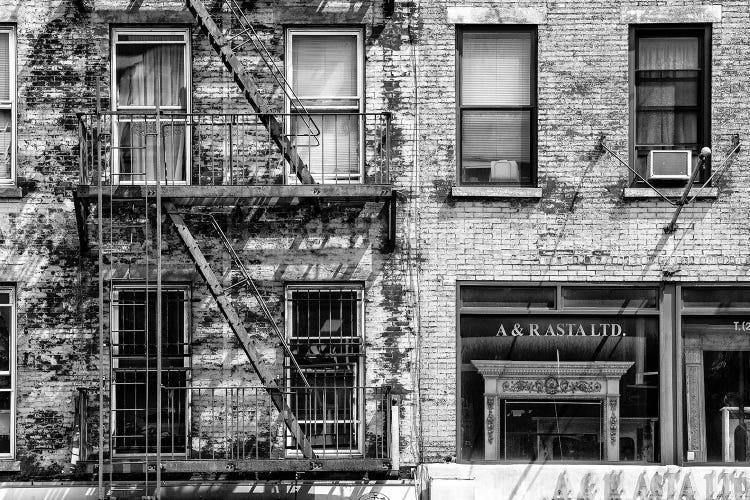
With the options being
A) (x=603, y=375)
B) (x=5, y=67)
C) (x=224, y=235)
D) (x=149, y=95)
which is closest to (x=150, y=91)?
(x=149, y=95)

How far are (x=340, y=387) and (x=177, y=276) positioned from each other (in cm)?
232

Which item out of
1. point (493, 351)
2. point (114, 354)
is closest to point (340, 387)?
point (493, 351)

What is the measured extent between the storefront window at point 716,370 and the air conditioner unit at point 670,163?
1370 millimetres

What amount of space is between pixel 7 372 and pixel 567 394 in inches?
258

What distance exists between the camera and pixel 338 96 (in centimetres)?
1189

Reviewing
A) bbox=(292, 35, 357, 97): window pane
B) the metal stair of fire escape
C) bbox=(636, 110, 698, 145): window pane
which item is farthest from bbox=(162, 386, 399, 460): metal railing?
bbox=(636, 110, 698, 145): window pane

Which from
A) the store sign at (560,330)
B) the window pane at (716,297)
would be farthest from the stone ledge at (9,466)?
the window pane at (716,297)

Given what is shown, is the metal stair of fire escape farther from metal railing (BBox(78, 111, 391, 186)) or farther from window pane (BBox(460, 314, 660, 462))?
window pane (BBox(460, 314, 660, 462))

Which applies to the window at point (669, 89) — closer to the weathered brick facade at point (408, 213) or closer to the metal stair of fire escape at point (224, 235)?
the weathered brick facade at point (408, 213)

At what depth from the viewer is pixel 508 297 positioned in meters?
11.8

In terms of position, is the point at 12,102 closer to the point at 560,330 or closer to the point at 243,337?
the point at 243,337

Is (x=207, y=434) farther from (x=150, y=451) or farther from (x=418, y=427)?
(x=418, y=427)

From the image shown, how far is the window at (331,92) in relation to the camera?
11.9m

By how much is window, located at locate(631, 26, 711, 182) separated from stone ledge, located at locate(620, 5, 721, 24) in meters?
0.17
